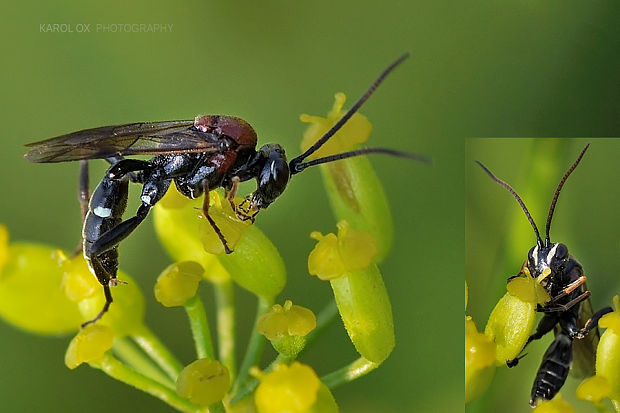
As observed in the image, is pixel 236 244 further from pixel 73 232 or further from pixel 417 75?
pixel 417 75

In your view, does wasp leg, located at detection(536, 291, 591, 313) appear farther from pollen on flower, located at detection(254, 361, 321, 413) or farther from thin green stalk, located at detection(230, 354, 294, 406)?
thin green stalk, located at detection(230, 354, 294, 406)

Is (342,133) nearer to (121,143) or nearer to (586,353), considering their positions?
(121,143)

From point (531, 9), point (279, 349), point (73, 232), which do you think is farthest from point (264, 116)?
point (279, 349)

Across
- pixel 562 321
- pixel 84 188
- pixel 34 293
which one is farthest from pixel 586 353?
pixel 34 293

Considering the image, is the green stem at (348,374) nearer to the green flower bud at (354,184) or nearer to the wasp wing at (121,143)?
the green flower bud at (354,184)

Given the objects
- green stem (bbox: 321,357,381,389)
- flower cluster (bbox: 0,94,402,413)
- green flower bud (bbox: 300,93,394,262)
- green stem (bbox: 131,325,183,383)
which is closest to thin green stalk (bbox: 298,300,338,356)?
flower cluster (bbox: 0,94,402,413)

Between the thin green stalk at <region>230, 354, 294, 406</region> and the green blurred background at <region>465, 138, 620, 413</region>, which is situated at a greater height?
the green blurred background at <region>465, 138, 620, 413</region>

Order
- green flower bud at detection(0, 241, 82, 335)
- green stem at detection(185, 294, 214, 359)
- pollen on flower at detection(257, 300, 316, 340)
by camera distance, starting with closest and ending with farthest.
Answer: pollen on flower at detection(257, 300, 316, 340), green stem at detection(185, 294, 214, 359), green flower bud at detection(0, 241, 82, 335)

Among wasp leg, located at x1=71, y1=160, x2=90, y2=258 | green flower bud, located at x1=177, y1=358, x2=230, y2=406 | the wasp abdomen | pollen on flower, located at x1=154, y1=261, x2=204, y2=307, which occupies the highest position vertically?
wasp leg, located at x1=71, y1=160, x2=90, y2=258
